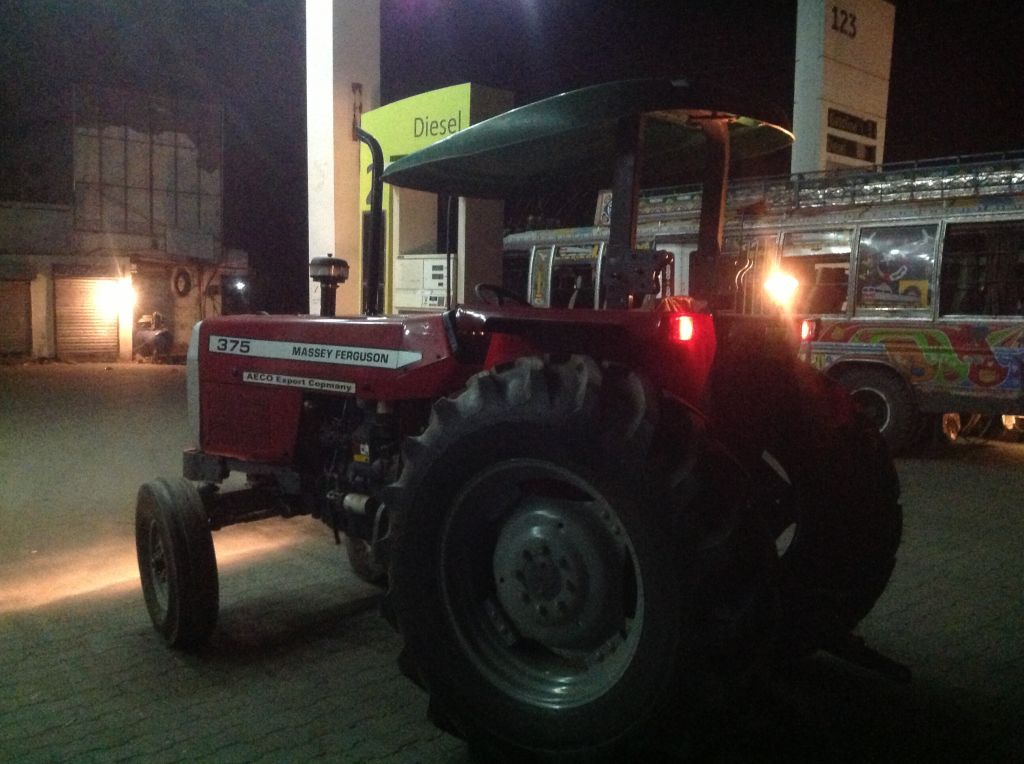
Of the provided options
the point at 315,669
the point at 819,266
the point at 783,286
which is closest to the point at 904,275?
the point at 819,266

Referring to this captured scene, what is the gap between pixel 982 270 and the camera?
9.22 meters

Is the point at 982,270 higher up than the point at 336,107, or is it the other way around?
the point at 336,107

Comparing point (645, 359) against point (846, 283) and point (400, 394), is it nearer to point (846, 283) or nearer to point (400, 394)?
point (400, 394)

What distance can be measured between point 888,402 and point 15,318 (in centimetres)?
2381

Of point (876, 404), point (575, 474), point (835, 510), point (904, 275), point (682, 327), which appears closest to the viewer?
point (575, 474)

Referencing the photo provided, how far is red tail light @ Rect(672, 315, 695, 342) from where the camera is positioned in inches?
110

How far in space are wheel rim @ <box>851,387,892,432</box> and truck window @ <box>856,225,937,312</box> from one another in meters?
0.94

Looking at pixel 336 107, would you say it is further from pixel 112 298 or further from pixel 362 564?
pixel 112 298

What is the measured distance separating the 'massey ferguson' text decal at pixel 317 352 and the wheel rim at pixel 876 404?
24.2ft

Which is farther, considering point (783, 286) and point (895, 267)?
point (783, 286)

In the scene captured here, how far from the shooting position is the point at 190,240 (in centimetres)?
2753

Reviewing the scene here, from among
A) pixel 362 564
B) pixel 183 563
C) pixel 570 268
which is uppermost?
pixel 570 268

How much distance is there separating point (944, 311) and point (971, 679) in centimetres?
652

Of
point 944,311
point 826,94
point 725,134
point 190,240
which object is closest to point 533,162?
point 725,134
